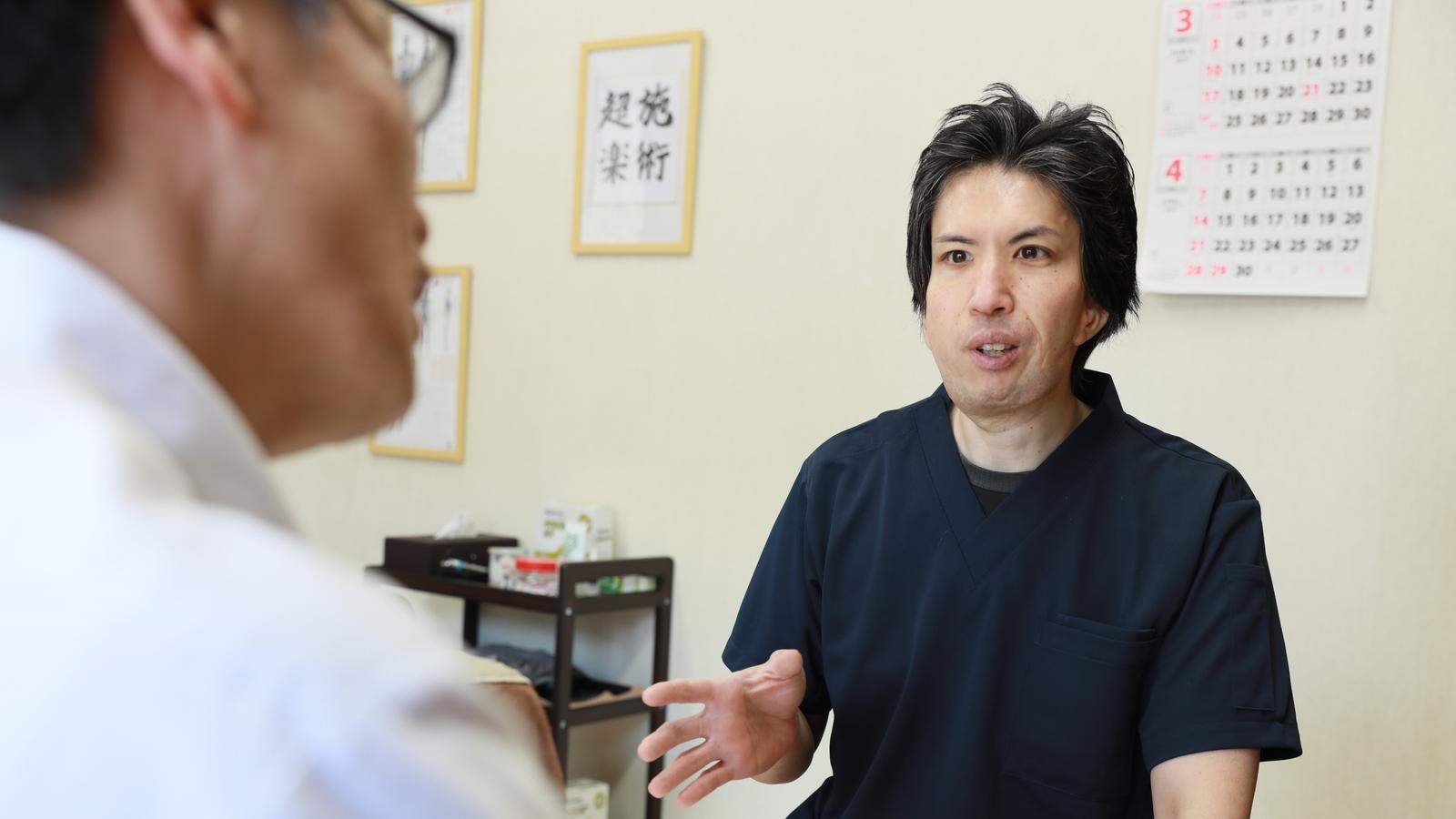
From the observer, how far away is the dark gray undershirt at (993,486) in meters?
1.68

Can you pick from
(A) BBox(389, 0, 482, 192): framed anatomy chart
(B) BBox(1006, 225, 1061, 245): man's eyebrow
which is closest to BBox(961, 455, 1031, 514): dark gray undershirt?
(B) BBox(1006, 225, 1061, 245): man's eyebrow

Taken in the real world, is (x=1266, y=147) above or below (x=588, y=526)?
above

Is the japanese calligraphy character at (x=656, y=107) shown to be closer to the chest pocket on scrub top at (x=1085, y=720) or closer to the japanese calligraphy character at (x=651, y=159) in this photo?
the japanese calligraphy character at (x=651, y=159)

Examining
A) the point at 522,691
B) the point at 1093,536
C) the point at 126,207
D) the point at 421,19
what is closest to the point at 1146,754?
the point at 1093,536

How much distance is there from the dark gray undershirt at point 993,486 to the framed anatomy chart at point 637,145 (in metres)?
1.42

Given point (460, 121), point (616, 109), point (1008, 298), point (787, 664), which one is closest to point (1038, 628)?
point (787, 664)

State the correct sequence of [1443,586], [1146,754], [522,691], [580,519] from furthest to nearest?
[580,519] < [1443,586] < [522,691] < [1146,754]

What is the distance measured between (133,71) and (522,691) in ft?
4.77

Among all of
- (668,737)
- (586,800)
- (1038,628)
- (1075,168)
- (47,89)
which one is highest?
(1075,168)

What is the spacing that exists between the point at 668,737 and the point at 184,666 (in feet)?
3.76

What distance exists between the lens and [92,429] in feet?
1.15

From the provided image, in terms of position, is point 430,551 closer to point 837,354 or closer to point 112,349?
point 837,354

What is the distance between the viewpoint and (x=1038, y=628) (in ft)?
5.16

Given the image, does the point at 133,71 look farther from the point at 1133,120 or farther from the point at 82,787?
the point at 1133,120
